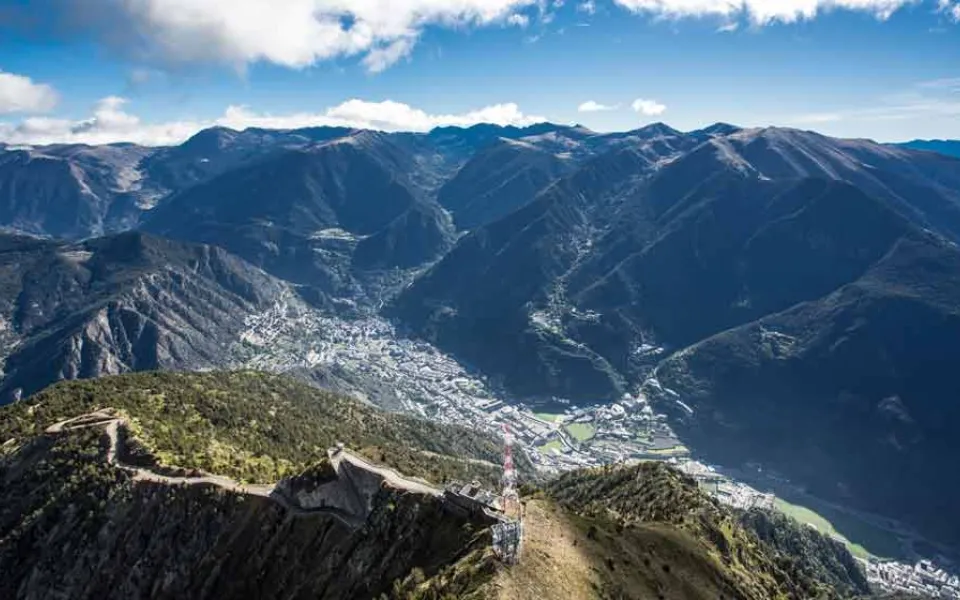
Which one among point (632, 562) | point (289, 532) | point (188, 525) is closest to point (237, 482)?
point (188, 525)

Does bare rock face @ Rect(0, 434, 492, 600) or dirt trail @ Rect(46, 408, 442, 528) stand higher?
dirt trail @ Rect(46, 408, 442, 528)

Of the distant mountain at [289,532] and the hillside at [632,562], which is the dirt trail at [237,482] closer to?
the distant mountain at [289,532]

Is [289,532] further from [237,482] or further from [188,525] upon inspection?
[188,525]

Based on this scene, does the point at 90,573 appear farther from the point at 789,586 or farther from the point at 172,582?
the point at 789,586

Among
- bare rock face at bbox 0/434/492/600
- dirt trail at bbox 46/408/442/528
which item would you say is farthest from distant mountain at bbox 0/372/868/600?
dirt trail at bbox 46/408/442/528

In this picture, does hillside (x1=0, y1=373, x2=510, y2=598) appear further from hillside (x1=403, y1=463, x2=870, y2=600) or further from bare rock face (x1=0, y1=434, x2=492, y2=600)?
hillside (x1=403, y1=463, x2=870, y2=600)

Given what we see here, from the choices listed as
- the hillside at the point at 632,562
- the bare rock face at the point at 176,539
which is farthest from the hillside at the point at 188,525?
the hillside at the point at 632,562

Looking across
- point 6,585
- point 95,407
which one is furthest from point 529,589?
point 95,407

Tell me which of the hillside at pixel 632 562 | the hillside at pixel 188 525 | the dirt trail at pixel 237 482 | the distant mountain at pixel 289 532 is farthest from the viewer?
the dirt trail at pixel 237 482

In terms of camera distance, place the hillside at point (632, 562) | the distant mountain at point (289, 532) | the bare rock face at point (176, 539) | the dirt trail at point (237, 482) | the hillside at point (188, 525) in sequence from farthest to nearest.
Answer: the dirt trail at point (237, 482)
the bare rock face at point (176, 539)
the hillside at point (188, 525)
the distant mountain at point (289, 532)
the hillside at point (632, 562)
